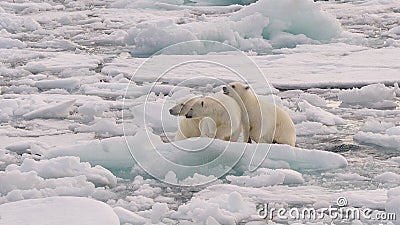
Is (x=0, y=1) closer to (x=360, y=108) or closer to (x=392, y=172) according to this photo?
(x=360, y=108)

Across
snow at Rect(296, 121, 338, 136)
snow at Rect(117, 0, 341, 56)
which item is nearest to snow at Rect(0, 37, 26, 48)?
snow at Rect(117, 0, 341, 56)

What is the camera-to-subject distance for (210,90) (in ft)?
25.1

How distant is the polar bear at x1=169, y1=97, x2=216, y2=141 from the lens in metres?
4.94

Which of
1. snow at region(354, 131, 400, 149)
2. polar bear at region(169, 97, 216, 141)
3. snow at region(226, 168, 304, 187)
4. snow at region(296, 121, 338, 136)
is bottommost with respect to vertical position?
snow at region(296, 121, 338, 136)

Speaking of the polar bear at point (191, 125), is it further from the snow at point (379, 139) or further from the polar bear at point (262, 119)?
the snow at point (379, 139)

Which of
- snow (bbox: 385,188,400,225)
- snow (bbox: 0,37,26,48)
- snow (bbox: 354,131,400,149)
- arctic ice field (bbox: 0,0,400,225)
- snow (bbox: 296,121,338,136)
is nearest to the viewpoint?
snow (bbox: 385,188,400,225)

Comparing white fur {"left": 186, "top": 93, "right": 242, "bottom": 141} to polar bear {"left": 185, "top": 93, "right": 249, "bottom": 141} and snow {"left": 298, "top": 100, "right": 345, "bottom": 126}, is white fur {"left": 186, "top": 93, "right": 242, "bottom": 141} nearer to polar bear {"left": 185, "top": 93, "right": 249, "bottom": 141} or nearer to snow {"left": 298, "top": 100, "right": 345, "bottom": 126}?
polar bear {"left": 185, "top": 93, "right": 249, "bottom": 141}

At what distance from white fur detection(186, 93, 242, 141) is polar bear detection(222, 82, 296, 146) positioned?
12 centimetres

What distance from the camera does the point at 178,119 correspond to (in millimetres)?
5996

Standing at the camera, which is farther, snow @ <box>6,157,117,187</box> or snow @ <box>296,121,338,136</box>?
snow @ <box>296,121,338,136</box>

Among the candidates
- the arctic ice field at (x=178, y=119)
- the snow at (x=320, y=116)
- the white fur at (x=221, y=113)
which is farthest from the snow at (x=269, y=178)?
the snow at (x=320, y=116)

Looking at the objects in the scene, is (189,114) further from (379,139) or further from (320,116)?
(320,116)

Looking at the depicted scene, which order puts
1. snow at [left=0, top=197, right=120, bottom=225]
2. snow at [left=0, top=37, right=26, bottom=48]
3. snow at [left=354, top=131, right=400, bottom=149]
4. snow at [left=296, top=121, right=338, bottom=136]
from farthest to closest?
snow at [left=0, top=37, right=26, bottom=48] → snow at [left=296, top=121, right=338, bottom=136] → snow at [left=354, top=131, right=400, bottom=149] → snow at [left=0, top=197, right=120, bottom=225]

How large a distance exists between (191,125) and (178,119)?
2.73ft
